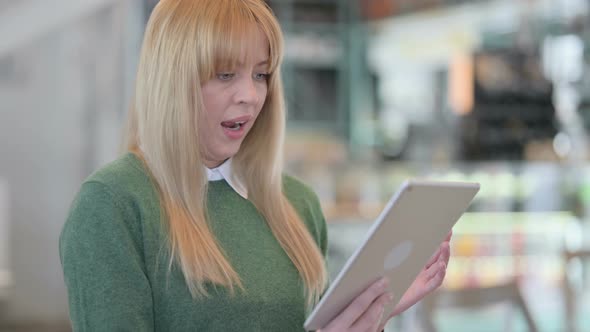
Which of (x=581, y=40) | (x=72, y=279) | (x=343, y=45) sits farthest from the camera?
(x=343, y=45)

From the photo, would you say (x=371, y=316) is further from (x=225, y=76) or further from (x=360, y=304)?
(x=225, y=76)

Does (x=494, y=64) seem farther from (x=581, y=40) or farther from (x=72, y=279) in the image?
(x=72, y=279)

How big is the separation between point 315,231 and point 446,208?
43 cm

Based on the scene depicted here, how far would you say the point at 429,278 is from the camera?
4.78 feet

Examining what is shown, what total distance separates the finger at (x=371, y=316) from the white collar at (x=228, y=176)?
0.37m

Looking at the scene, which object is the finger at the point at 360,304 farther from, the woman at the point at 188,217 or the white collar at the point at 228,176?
the white collar at the point at 228,176

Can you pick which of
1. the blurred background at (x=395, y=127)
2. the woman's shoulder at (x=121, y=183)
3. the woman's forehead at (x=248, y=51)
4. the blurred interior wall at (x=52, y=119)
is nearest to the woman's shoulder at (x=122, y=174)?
the woman's shoulder at (x=121, y=183)

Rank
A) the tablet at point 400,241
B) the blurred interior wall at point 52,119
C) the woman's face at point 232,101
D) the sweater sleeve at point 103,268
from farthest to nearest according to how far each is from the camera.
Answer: the blurred interior wall at point 52,119 → the woman's face at point 232,101 → the sweater sleeve at point 103,268 → the tablet at point 400,241

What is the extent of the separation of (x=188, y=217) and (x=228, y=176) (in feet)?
0.53

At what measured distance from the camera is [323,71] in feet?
23.0

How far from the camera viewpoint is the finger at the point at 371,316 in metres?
1.21

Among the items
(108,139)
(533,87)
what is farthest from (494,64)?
(108,139)

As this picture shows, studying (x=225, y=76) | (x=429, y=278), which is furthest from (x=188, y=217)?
(x=429, y=278)

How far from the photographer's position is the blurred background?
10.9 feet
